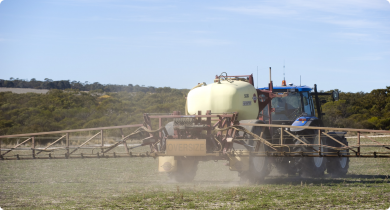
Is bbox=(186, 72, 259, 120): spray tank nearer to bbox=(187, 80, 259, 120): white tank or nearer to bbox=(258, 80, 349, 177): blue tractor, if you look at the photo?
bbox=(187, 80, 259, 120): white tank

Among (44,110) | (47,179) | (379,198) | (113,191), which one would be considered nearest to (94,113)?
(44,110)

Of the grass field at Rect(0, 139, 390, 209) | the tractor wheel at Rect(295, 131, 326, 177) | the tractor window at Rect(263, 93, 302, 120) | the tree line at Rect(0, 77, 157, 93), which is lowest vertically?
the grass field at Rect(0, 139, 390, 209)

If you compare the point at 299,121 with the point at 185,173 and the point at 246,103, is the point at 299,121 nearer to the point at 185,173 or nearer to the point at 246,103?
the point at 246,103

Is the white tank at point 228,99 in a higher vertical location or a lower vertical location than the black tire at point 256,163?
higher

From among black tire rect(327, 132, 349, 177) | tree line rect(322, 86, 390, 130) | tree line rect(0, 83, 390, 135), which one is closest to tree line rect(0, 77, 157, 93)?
tree line rect(0, 83, 390, 135)

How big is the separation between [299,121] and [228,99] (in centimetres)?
313

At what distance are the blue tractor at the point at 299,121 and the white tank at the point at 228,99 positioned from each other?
49.6 inches

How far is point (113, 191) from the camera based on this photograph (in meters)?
11.6

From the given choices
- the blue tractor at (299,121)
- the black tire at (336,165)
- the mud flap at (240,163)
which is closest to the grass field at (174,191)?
the black tire at (336,165)

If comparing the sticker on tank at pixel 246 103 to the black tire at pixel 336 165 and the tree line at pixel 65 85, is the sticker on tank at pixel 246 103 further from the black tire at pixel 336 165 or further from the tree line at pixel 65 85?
the tree line at pixel 65 85

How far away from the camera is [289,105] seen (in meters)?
15.7

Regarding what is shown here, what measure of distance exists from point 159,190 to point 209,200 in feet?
7.11

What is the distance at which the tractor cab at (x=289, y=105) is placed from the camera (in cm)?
1548

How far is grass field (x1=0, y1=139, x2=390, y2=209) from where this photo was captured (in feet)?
30.6
